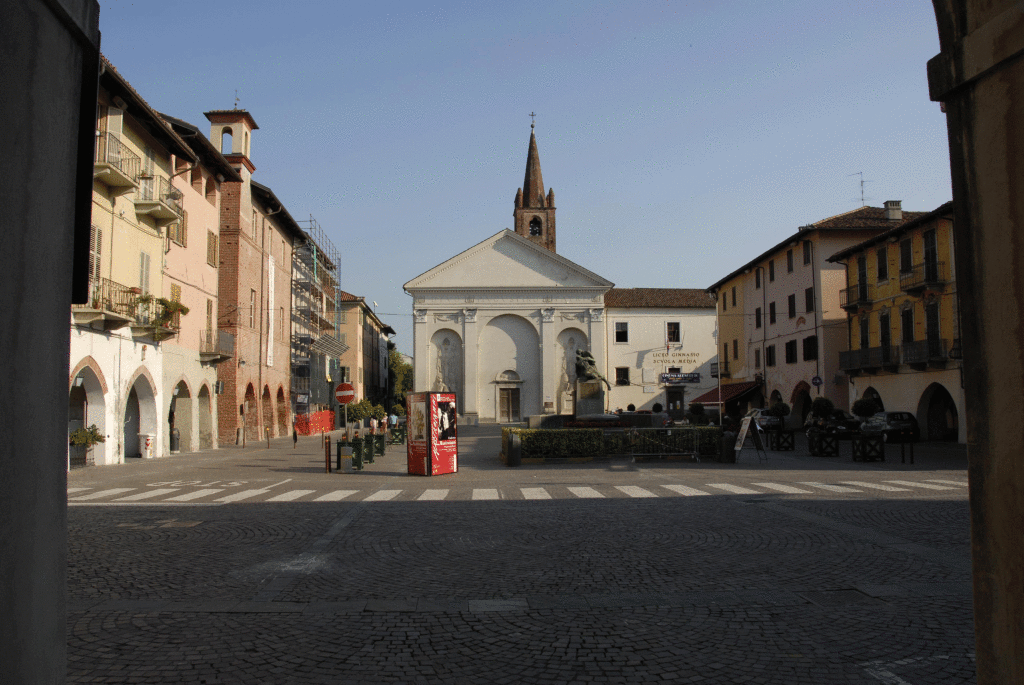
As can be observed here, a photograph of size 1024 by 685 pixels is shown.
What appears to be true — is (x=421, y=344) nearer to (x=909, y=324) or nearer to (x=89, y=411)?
(x=909, y=324)

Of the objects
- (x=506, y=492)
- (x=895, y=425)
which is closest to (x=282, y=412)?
(x=895, y=425)

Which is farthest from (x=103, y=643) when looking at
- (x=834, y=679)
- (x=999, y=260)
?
(x=999, y=260)

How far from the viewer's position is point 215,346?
107 ft

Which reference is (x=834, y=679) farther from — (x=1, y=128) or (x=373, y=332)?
(x=373, y=332)

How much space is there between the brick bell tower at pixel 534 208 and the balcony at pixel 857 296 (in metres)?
43.2

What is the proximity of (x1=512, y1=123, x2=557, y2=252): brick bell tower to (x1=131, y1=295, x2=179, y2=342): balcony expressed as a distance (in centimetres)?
5392

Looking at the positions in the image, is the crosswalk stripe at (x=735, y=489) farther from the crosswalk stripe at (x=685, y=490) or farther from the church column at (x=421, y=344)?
the church column at (x=421, y=344)

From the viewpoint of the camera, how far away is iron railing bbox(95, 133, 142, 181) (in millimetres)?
21781

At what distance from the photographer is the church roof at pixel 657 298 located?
68.6m

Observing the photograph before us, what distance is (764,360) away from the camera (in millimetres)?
47969

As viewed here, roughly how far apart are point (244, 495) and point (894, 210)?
36.3m

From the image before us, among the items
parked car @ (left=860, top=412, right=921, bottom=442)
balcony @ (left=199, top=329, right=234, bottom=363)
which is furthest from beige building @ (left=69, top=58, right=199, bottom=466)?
parked car @ (left=860, top=412, right=921, bottom=442)

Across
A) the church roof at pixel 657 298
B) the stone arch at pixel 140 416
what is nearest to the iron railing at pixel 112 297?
the stone arch at pixel 140 416

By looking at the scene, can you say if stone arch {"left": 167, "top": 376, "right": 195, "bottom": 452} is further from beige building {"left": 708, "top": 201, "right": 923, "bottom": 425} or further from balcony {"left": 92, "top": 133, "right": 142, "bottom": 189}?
beige building {"left": 708, "top": 201, "right": 923, "bottom": 425}
